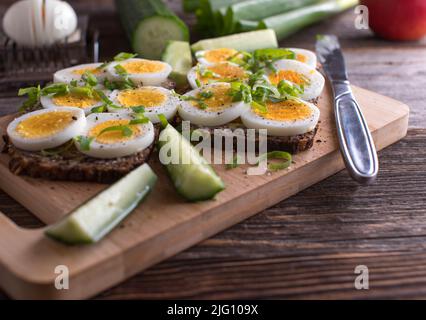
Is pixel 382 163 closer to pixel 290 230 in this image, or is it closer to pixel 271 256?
pixel 290 230

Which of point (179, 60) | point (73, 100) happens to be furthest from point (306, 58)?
point (73, 100)

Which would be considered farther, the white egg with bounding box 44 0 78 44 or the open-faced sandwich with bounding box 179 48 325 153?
the white egg with bounding box 44 0 78 44

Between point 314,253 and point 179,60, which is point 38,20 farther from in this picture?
point 314,253

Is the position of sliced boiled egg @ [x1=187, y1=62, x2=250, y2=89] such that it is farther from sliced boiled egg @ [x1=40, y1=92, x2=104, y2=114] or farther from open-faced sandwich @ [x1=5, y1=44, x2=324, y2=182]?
sliced boiled egg @ [x1=40, y1=92, x2=104, y2=114]

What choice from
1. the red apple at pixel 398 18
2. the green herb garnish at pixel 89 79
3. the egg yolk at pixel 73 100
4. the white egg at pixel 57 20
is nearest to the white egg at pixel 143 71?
the green herb garnish at pixel 89 79

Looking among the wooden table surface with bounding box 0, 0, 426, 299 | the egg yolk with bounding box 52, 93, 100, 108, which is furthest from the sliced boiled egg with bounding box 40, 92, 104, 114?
the wooden table surface with bounding box 0, 0, 426, 299
